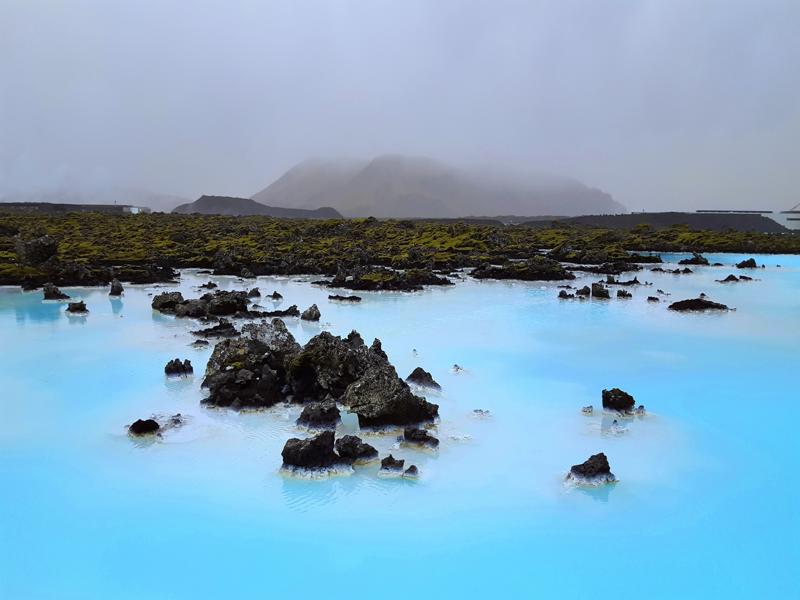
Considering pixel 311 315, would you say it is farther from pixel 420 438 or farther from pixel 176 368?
pixel 420 438

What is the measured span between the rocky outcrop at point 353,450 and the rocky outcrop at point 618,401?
3.22 m

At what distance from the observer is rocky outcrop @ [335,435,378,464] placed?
5586 millimetres

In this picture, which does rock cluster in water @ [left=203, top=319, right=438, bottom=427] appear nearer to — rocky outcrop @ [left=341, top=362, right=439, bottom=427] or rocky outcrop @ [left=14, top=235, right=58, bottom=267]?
rocky outcrop @ [left=341, top=362, right=439, bottom=427]

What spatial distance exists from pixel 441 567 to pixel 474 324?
9.07 meters

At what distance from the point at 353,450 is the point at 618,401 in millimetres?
3532

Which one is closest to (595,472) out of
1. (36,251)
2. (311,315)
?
(311,315)

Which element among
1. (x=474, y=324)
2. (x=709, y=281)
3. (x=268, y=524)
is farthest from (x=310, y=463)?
(x=709, y=281)

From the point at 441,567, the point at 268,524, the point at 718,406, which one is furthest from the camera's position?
the point at 718,406

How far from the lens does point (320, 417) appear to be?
6535 millimetres

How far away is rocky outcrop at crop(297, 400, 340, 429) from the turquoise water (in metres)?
0.17

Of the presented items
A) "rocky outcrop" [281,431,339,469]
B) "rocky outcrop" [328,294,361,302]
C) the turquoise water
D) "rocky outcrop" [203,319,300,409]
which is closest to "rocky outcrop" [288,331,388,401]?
"rocky outcrop" [203,319,300,409]

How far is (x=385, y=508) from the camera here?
4945 mm

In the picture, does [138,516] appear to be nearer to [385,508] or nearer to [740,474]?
[385,508]

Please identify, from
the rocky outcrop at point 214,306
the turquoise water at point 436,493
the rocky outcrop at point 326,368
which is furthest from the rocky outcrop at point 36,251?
the rocky outcrop at point 326,368
